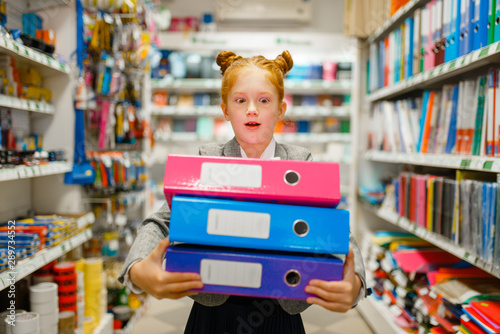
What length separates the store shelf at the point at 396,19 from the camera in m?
2.32

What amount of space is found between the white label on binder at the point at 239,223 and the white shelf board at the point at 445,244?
119 centimetres

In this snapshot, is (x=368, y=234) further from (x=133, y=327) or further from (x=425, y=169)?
(x=133, y=327)

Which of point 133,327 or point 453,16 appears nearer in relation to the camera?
point 453,16

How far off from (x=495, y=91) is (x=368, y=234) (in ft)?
6.07

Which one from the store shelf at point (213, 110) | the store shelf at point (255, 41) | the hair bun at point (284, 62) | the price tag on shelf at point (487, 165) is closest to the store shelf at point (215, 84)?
the store shelf at point (213, 110)

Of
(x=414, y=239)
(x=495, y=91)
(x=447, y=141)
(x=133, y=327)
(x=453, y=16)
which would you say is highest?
(x=453, y=16)

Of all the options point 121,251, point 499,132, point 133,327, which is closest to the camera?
point 499,132

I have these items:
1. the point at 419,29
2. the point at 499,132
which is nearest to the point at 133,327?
the point at 499,132

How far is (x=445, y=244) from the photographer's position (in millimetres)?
1870

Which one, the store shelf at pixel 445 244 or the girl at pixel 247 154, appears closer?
the girl at pixel 247 154

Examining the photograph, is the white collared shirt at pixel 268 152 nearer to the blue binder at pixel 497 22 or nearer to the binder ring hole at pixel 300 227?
the binder ring hole at pixel 300 227

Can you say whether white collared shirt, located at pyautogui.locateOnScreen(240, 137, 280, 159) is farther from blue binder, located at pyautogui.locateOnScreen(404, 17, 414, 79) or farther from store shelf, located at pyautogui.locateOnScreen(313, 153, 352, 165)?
store shelf, located at pyautogui.locateOnScreen(313, 153, 352, 165)

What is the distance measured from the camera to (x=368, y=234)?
3.21 m

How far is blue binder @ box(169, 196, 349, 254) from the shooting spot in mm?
722
